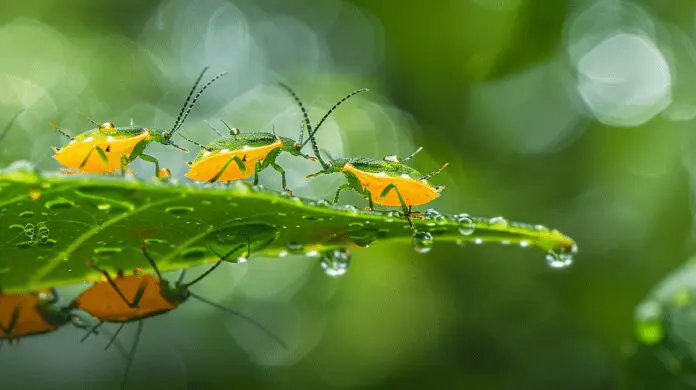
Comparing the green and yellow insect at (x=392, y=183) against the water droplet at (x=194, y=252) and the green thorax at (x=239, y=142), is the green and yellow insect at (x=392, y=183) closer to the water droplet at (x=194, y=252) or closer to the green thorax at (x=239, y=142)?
the green thorax at (x=239, y=142)

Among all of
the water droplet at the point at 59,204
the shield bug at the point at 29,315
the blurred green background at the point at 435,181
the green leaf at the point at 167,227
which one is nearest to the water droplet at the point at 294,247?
the green leaf at the point at 167,227

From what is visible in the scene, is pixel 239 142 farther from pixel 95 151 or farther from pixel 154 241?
pixel 154 241

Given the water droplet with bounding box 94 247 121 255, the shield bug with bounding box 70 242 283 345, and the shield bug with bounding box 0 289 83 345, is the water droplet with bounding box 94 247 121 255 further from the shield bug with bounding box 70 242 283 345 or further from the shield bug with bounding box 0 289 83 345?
the shield bug with bounding box 0 289 83 345

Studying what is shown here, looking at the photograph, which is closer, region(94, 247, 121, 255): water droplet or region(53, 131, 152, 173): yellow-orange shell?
region(94, 247, 121, 255): water droplet

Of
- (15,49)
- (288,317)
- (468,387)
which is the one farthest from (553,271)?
(15,49)

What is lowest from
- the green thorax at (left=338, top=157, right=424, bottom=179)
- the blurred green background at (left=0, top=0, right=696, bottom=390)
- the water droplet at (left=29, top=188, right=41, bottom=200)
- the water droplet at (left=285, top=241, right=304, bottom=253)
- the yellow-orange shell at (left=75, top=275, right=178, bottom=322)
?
the water droplet at (left=29, top=188, right=41, bottom=200)

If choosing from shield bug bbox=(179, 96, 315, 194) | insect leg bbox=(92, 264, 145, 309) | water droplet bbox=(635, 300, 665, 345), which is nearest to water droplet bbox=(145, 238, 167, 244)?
insect leg bbox=(92, 264, 145, 309)
